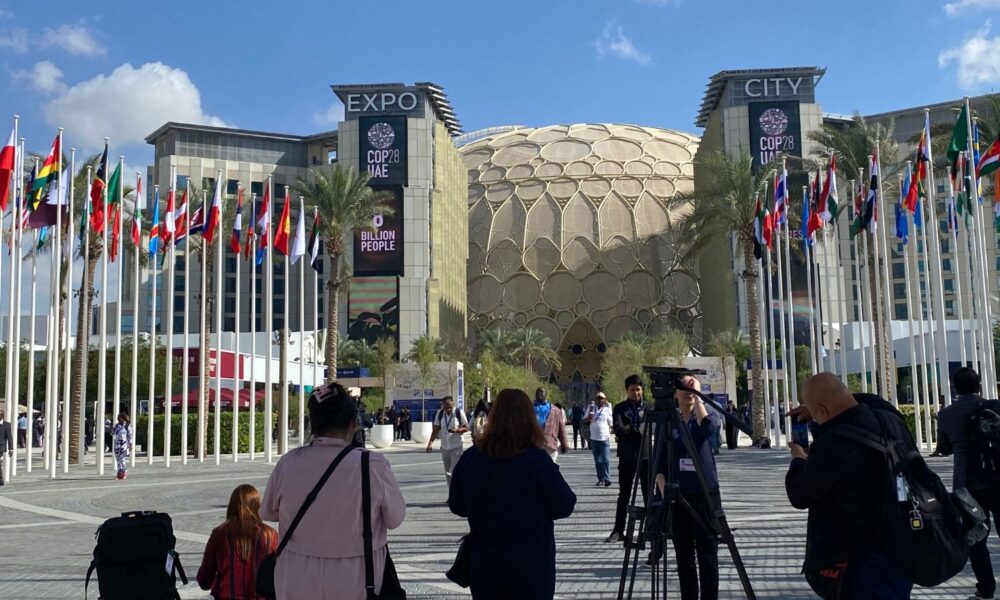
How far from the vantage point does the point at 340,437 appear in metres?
4.38

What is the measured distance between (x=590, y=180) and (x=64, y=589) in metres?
93.0

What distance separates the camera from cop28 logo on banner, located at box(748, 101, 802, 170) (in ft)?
245

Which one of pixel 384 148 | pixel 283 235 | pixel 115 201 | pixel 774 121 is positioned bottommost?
pixel 283 235

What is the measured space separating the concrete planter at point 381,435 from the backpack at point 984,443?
97.6 feet

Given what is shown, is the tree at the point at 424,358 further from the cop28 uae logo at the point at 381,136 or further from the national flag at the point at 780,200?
the national flag at the point at 780,200

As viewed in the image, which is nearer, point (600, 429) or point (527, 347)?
point (600, 429)

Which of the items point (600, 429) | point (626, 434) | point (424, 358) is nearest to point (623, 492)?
point (626, 434)

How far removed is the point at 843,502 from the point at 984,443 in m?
3.45

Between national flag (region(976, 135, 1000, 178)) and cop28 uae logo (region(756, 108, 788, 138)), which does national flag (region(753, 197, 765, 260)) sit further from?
cop28 uae logo (region(756, 108, 788, 138))

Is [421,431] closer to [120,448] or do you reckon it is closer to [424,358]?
[424,358]

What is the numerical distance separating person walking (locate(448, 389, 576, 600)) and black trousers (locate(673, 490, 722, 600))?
7.41 feet

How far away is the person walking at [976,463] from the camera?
6.82 m

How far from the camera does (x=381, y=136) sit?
7944 centimetres

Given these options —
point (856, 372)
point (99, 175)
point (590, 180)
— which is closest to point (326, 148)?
point (590, 180)
